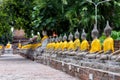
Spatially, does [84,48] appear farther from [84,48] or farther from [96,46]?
[96,46]

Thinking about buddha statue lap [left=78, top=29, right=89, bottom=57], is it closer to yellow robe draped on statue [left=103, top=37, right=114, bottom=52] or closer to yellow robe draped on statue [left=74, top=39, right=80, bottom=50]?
yellow robe draped on statue [left=74, top=39, right=80, bottom=50]

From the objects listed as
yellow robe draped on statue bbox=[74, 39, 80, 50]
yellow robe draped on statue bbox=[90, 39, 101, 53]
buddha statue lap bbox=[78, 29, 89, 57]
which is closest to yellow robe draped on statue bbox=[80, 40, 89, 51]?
buddha statue lap bbox=[78, 29, 89, 57]

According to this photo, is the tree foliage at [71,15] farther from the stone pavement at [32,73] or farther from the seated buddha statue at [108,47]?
the seated buddha statue at [108,47]

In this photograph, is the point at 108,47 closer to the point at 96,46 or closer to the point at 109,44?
the point at 109,44

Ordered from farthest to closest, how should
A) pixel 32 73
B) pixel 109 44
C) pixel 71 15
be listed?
pixel 71 15 < pixel 32 73 < pixel 109 44

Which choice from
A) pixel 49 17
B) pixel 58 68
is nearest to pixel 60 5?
pixel 49 17

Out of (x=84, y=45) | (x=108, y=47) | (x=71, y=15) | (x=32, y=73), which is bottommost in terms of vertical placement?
(x=32, y=73)

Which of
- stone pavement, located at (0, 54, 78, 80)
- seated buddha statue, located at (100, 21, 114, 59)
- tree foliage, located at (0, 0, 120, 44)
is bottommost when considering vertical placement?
stone pavement, located at (0, 54, 78, 80)

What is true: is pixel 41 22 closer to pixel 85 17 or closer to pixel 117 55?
pixel 85 17

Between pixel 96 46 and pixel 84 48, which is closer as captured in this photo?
pixel 96 46

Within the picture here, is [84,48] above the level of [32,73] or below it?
above

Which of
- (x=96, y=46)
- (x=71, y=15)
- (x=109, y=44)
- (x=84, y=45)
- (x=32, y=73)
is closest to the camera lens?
(x=109, y=44)

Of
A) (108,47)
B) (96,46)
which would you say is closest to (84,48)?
(96,46)

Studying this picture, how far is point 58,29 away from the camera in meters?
27.0
